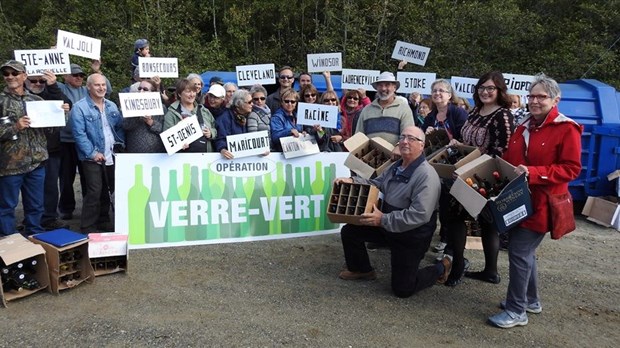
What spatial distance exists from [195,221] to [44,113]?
2022 mm

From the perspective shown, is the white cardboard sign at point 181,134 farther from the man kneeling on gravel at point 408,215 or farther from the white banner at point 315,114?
the man kneeling on gravel at point 408,215

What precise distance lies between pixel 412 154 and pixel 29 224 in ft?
14.5

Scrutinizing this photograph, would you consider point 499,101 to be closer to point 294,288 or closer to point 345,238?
point 345,238

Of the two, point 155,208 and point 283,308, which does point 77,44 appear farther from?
point 283,308

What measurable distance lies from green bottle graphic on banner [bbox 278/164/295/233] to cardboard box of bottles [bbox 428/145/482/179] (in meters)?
2.02

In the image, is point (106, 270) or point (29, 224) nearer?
point (106, 270)

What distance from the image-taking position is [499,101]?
475cm

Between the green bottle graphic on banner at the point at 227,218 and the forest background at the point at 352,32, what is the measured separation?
12101mm

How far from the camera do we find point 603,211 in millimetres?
7750

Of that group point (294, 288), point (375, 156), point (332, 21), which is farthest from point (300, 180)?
point (332, 21)

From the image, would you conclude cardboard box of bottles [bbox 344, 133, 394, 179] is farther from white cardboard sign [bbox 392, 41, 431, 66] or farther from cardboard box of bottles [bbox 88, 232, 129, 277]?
white cardboard sign [bbox 392, 41, 431, 66]

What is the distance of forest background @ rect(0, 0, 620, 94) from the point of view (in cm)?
1619

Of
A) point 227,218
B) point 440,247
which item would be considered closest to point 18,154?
point 227,218

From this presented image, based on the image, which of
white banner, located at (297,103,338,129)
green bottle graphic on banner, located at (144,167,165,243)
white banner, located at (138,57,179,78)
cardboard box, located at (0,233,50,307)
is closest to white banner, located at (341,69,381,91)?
white banner, located at (297,103,338,129)
